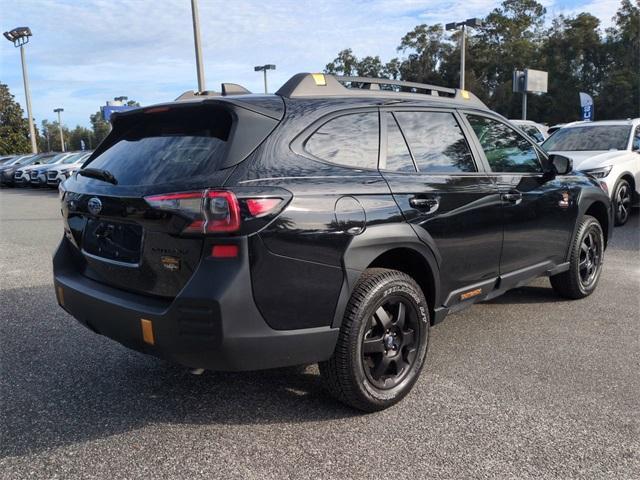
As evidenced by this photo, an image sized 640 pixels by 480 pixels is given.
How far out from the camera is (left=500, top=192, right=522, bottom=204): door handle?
4.05 meters

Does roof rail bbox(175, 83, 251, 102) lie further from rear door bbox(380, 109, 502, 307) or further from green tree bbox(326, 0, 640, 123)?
green tree bbox(326, 0, 640, 123)

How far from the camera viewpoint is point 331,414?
3166mm

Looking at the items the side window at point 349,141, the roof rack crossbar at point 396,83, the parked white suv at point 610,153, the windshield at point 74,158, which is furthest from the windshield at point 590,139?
the windshield at point 74,158

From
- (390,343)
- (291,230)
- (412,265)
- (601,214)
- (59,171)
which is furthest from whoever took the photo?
(59,171)

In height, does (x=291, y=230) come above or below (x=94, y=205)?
below

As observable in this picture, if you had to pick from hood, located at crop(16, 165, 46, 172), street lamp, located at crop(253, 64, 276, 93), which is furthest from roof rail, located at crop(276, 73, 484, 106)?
street lamp, located at crop(253, 64, 276, 93)

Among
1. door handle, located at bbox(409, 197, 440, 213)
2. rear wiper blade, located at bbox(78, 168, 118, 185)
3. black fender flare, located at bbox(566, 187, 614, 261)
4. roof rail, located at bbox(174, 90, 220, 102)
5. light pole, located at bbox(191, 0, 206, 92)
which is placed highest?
light pole, located at bbox(191, 0, 206, 92)

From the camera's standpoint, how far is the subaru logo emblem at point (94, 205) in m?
3.04

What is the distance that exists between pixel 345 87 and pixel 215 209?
1.33 m

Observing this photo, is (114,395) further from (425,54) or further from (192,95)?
(425,54)

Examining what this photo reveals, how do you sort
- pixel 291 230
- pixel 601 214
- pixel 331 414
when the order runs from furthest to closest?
Answer: pixel 601 214, pixel 331 414, pixel 291 230

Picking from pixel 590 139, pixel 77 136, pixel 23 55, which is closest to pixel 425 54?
pixel 23 55

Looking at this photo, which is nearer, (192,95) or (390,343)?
(390,343)

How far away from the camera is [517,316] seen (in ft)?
15.8
